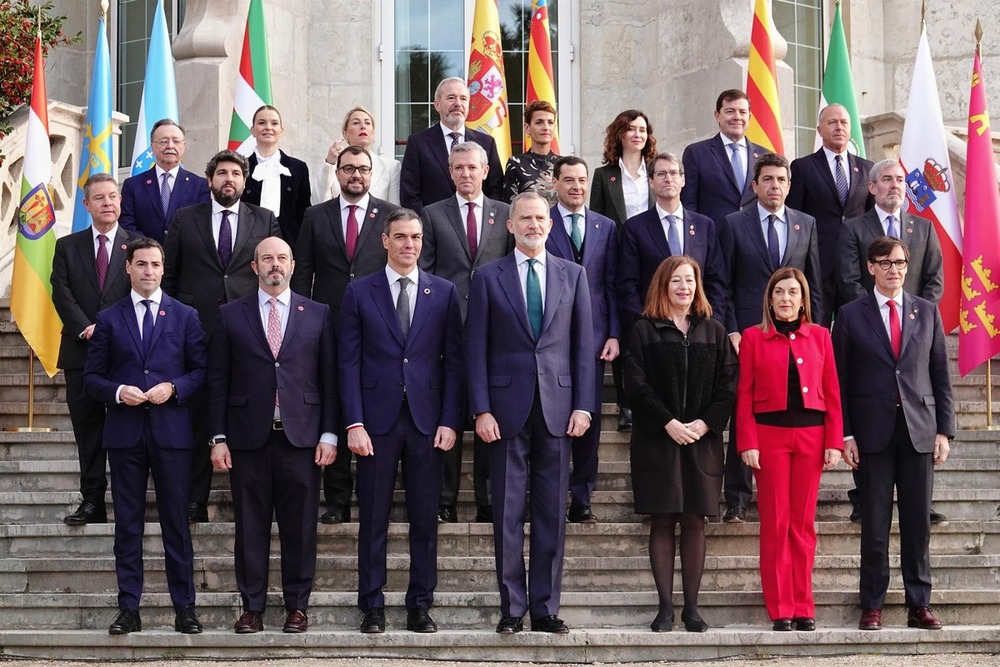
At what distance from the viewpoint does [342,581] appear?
8055mm

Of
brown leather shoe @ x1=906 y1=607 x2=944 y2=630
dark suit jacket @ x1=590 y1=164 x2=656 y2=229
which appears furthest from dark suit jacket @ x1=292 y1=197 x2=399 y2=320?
brown leather shoe @ x1=906 y1=607 x2=944 y2=630

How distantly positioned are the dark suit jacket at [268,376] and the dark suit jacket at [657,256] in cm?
181

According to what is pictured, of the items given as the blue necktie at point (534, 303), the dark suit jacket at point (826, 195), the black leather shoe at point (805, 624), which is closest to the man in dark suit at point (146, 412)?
the blue necktie at point (534, 303)

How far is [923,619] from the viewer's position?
7621 millimetres

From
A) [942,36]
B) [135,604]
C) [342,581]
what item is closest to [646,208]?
[342,581]

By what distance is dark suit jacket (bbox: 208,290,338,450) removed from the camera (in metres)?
7.67

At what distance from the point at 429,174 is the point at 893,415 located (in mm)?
3353

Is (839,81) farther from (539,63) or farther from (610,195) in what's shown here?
(610,195)

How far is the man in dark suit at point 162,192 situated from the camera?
9.20 m

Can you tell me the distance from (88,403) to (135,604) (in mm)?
1466

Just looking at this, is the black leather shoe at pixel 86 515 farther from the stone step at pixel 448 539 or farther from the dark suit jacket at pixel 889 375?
the dark suit jacket at pixel 889 375

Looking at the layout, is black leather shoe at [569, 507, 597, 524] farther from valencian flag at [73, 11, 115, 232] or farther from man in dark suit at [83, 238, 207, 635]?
valencian flag at [73, 11, 115, 232]

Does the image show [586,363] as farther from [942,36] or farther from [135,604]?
[942,36]

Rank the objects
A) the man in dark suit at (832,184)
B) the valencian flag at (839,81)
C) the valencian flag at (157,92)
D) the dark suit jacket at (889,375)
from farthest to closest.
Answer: the valencian flag at (839,81) → the valencian flag at (157,92) → the man in dark suit at (832,184) → the dark suit jacket at (889,375)
